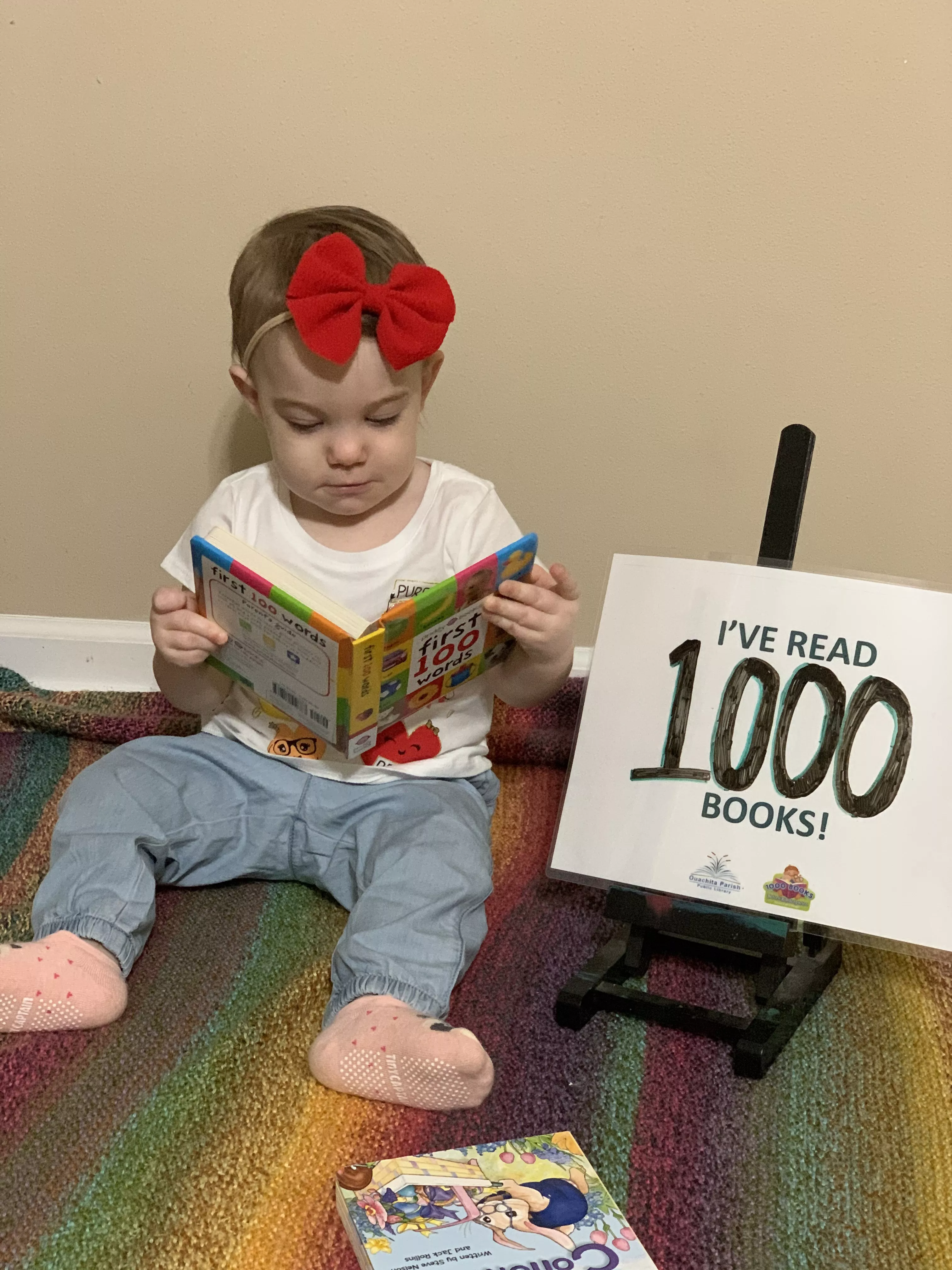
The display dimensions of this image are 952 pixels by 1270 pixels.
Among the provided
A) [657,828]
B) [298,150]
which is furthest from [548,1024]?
[298,150]

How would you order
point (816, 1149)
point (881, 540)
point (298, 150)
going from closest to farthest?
1. point (816, 1149)
2. point (298, 150)
3. point (881, 540)

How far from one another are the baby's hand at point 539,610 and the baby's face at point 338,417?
0.16 m

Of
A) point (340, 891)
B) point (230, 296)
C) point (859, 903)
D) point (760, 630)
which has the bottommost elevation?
point (340, 891)

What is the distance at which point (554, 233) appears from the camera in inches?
49.6

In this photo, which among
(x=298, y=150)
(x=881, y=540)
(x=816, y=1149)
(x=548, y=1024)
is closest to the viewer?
(x=816, y=1149)

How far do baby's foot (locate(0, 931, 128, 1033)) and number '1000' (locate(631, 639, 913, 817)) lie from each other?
0.47m

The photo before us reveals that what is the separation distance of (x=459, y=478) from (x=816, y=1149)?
2.17 ft

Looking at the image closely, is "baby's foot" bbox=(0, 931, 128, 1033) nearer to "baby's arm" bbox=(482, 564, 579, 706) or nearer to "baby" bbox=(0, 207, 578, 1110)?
"baby" bbox=(0, 207, 578, 1110)

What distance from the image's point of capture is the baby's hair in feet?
3.28

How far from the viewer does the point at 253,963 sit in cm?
102

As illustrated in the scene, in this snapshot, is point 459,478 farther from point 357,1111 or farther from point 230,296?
point 357,1111

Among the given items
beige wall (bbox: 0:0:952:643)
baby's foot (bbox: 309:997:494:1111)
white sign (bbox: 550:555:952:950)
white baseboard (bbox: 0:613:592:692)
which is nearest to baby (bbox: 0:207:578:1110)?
baby's foot (bbox: 309:997:494:1111)

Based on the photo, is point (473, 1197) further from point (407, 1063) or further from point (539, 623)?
point (539, 623)

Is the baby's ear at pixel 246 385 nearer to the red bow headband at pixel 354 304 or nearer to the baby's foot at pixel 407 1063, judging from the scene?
the red bow headband at pixel 354 304
